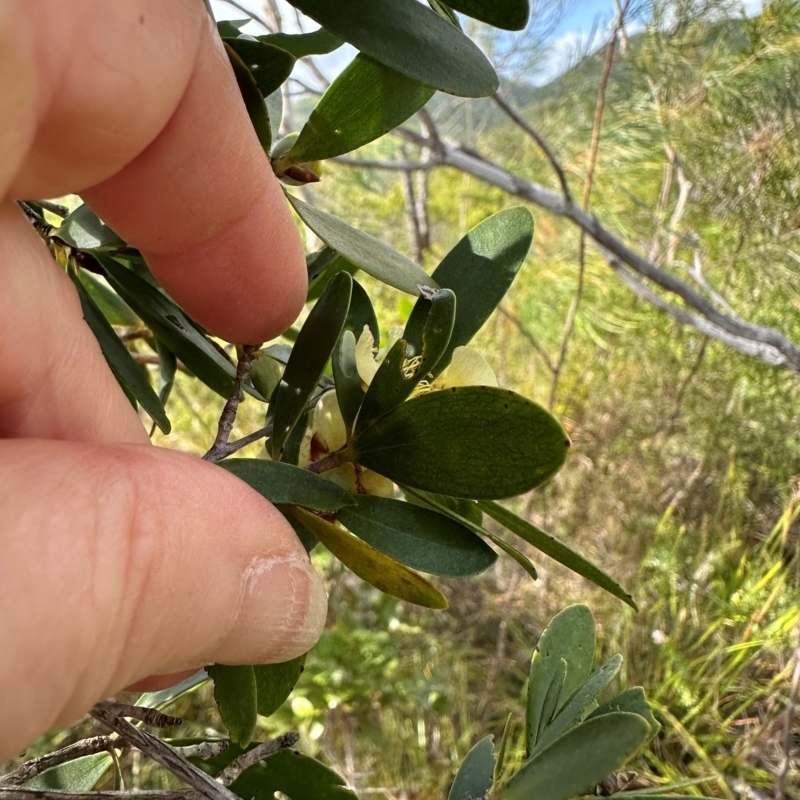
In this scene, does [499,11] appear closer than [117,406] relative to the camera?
Yes

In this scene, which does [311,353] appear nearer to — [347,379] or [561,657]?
[347,379]

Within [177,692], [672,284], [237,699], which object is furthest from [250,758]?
[672,284]

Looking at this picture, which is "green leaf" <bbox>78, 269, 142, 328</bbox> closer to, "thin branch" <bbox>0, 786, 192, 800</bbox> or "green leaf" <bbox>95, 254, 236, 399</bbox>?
"green leaf" <bbox>95, 254, 236, 399</bbox>

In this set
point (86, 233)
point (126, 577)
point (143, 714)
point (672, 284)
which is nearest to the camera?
point (126, 577)

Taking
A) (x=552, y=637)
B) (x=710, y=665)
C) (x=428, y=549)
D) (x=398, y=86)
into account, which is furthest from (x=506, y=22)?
(x=710, y=665)

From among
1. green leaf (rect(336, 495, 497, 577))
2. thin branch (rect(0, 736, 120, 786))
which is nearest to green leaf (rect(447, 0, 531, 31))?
green leaf (rect(336, 495, 497, 577))

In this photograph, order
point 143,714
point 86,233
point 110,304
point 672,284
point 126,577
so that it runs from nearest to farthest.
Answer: point 126,577, point 143,714, point 86,233, point 110,304, point 672,284

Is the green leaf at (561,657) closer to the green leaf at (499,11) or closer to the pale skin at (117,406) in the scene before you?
the pale skin at (117,406)
